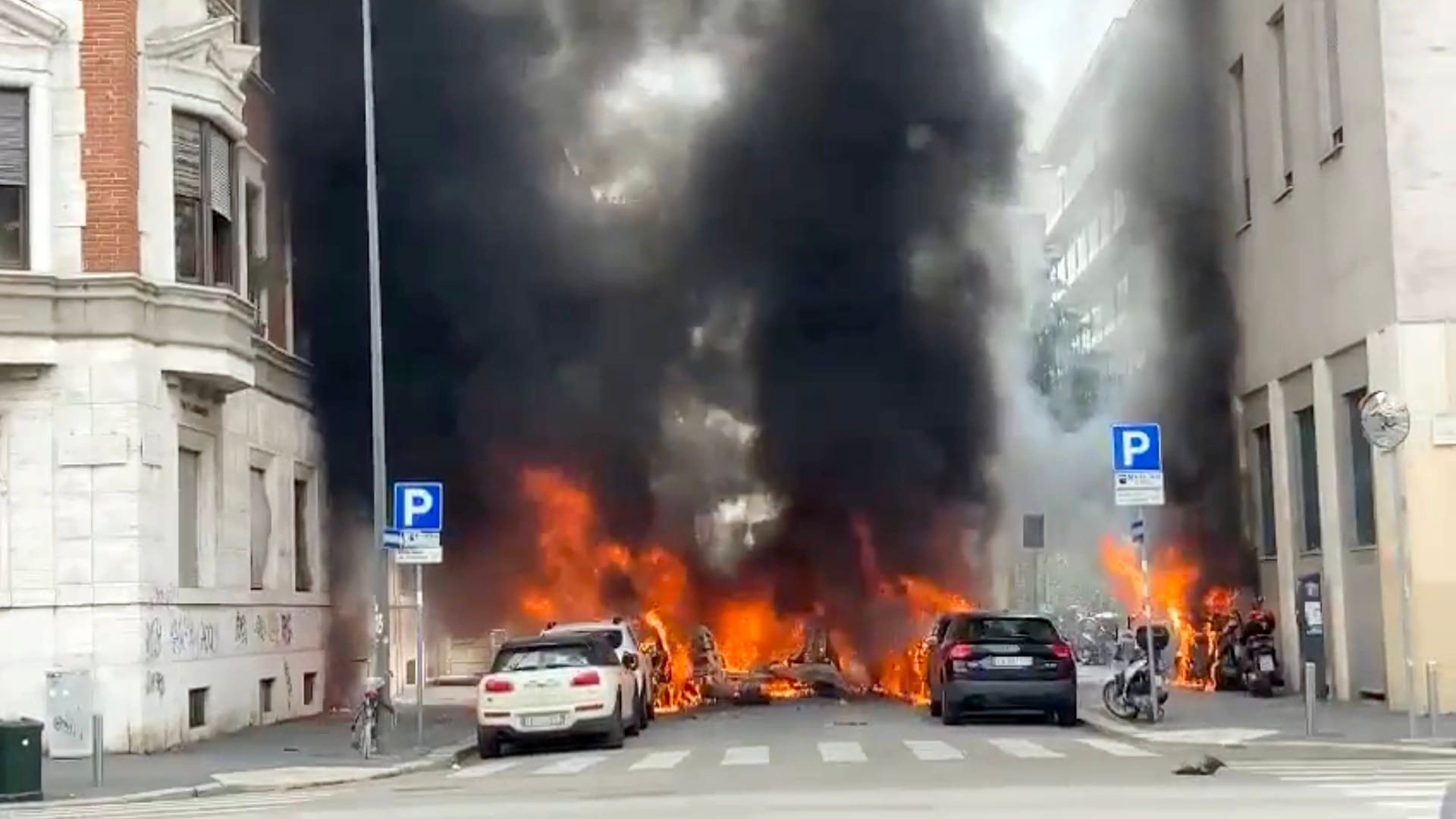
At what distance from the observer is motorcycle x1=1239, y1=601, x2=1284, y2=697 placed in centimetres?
2691

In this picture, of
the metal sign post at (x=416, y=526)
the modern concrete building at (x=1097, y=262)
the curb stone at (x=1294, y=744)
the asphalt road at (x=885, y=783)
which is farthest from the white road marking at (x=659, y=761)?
the modern concrete building at (x=1097, y=262)

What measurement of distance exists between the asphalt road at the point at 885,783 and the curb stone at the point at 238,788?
0.37 meters

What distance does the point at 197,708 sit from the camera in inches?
924

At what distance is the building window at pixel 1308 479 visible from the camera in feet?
88.9

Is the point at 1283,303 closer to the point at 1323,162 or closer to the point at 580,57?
the point at 1323,162

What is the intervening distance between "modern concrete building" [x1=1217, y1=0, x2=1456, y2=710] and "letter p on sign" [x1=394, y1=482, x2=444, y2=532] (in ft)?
34.5

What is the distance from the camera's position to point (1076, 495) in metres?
41.9

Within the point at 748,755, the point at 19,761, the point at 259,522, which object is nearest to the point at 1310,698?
the point at 748,755

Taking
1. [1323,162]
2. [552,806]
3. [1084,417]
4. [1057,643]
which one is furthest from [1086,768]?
[1084,417]

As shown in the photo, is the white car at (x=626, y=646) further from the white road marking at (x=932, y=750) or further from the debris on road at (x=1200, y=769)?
the debris on road at (x=1200, y=769)

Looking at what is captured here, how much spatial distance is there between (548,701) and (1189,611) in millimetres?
15839

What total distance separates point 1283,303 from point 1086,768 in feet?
45.3

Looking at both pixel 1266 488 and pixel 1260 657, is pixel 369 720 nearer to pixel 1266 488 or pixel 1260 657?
pixel 1260 657

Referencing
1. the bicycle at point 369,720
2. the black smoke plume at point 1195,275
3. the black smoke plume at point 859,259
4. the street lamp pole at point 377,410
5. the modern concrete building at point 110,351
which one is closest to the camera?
the bicycle at point 369,720
